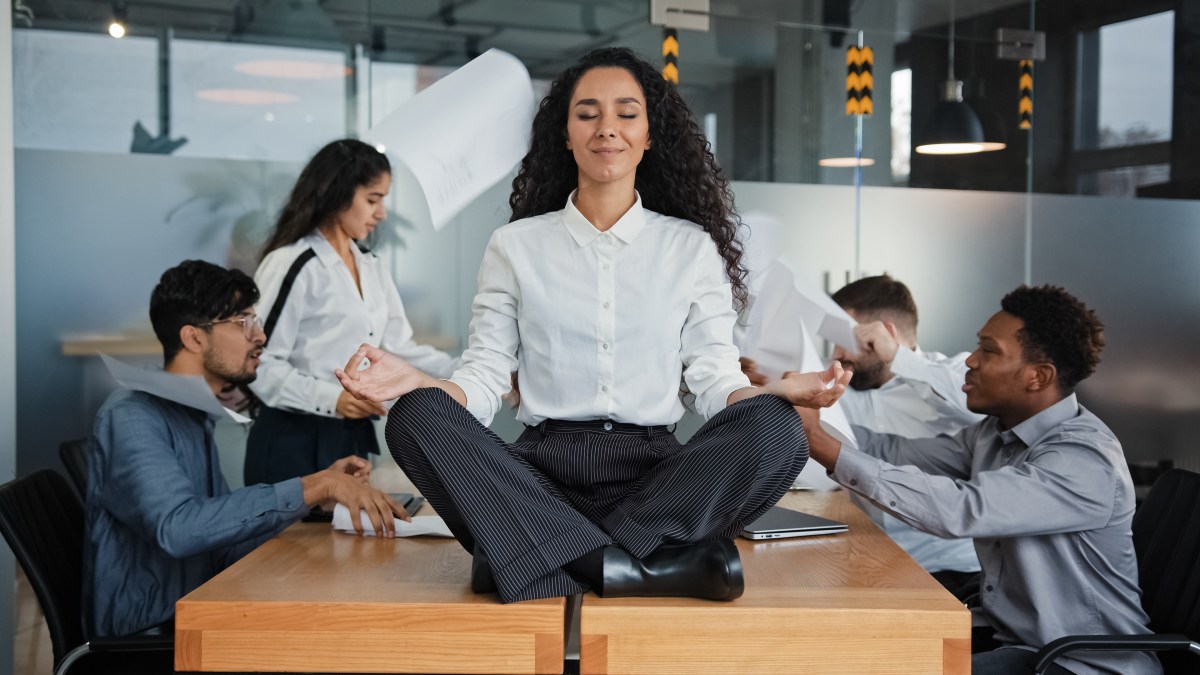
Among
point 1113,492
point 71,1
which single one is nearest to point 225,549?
point 1113,492

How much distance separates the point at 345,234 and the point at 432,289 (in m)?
0.52

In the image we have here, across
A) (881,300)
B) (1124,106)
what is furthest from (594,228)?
(1124,106)

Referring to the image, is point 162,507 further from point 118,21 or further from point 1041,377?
point 118,21

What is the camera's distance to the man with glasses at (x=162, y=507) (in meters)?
2.11

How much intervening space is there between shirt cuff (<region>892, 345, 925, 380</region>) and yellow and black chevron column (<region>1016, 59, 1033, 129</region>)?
1.72 metres

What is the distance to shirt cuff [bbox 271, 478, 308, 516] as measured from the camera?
2170 mm

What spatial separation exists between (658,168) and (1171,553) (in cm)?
123

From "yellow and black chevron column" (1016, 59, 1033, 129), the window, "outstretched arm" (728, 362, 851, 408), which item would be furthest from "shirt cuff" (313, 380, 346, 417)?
the window

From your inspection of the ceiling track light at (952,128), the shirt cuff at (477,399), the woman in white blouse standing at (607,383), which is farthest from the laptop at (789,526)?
the ceiling track light at (952,128)

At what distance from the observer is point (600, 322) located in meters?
2.12

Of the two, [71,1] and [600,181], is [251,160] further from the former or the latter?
[600,181]

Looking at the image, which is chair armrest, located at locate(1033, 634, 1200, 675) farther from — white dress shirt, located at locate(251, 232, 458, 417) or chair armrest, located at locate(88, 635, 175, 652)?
white dress shirt, located at locate(251, 232, 458, 417)

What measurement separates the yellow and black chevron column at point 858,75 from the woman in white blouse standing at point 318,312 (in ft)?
5.64

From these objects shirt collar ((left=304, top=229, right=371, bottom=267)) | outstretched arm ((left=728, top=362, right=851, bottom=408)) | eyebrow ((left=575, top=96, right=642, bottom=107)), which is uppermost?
eyebrow ((left=575, top=96, right=642, bottom=107))
